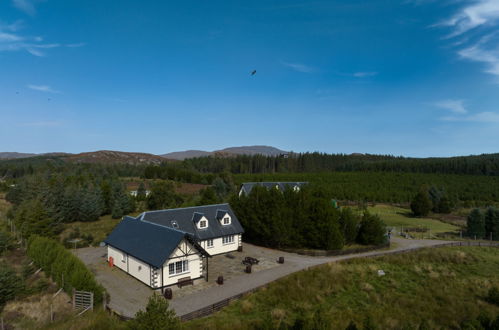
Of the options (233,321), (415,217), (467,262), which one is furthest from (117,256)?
(415,217)

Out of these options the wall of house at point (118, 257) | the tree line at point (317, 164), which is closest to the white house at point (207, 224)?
the wall of house at point (118, 257)

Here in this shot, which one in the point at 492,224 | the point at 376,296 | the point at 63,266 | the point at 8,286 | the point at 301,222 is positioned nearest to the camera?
the point at 8,286

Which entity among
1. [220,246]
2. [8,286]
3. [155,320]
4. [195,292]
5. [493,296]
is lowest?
[493,296]

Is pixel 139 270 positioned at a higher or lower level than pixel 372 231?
lower

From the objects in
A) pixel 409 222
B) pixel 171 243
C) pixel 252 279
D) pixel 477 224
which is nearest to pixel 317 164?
pixel 409 222

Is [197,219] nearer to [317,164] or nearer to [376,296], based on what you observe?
[376,296]

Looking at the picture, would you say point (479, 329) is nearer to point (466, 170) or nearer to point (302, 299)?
point (302, 299)

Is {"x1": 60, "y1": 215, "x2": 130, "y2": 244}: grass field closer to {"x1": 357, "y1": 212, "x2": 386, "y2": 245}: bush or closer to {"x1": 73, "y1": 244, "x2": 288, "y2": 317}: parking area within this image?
{"x1": 73, "y1": 244, "x2": 288, "y2": 317}: parking area
